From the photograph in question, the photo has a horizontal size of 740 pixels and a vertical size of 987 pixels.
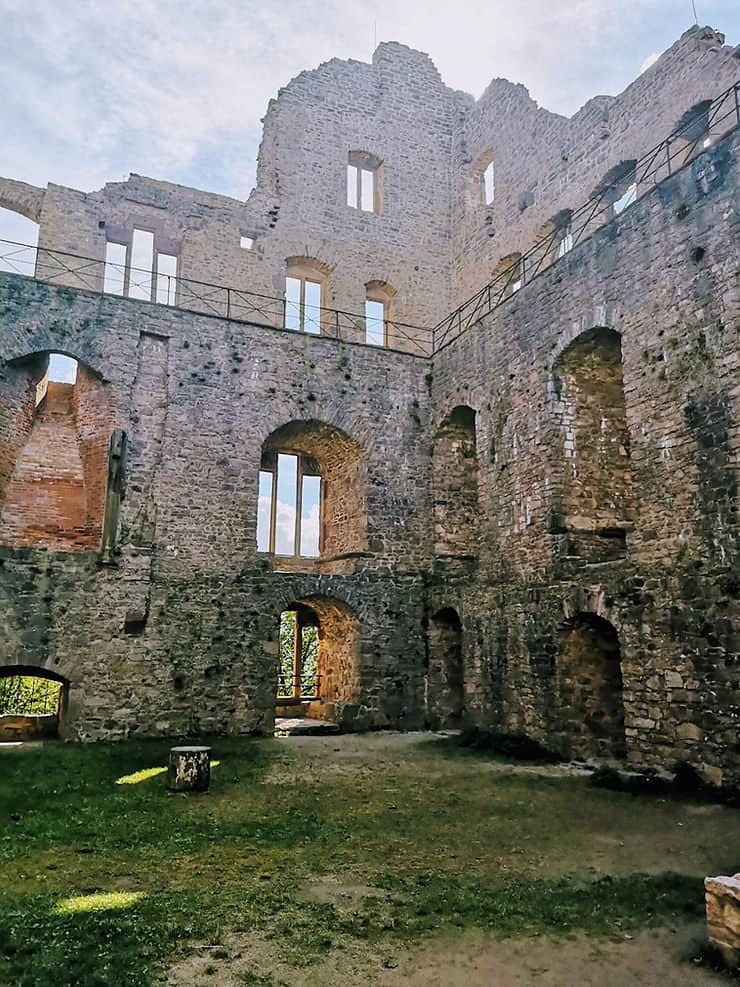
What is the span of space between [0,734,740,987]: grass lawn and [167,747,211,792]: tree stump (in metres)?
0.15

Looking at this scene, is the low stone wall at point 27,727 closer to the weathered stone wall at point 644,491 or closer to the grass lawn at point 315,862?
the grass lawn at point 315,862

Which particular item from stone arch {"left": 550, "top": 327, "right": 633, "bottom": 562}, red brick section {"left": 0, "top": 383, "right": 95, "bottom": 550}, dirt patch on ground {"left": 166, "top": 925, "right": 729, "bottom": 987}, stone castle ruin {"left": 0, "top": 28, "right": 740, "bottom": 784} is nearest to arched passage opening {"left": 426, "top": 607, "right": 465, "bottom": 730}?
stone castle ruin {"left": 0, "top": 28, "right": 740, "bottom": 784}

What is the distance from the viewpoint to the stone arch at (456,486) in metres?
13.9

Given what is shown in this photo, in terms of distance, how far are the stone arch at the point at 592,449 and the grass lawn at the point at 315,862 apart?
3605 millimetres

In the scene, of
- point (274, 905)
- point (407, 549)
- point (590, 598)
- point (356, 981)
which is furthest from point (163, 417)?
point (356, 981)

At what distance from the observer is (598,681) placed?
33.3 feet

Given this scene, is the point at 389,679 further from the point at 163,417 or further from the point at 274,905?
the point at 274,905

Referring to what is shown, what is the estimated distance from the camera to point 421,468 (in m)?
14.2

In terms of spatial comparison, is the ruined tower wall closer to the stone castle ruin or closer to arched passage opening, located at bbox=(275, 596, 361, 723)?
the stone castle ruin

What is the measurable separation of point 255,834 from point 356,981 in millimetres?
2707

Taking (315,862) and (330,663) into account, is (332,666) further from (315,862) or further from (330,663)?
(315,862)

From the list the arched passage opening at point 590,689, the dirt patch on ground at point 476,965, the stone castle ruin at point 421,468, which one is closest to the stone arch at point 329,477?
the stone castle ruin at point 421,468

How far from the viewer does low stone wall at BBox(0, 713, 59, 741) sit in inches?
456

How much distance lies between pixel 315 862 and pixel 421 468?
32.0 feet
